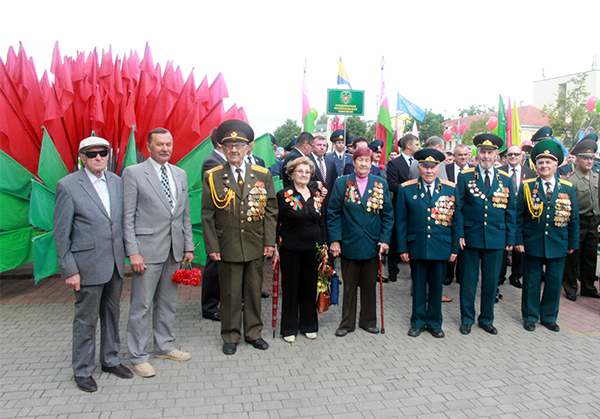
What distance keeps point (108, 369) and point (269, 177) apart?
215cm

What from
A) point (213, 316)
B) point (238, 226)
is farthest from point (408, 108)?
point (238, 226)

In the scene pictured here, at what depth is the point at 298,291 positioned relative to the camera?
14.5ft

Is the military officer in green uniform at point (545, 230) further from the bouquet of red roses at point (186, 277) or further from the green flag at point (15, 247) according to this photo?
the green flag at point (15, 247)

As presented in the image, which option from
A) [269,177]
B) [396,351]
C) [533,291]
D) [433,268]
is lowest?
[396,351]

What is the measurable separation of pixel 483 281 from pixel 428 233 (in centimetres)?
95

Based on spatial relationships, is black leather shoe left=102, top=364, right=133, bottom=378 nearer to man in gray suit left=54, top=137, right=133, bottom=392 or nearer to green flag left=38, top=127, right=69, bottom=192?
man in gray suit left=54, top=137, right=133, bottom=392

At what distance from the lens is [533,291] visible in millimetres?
4852

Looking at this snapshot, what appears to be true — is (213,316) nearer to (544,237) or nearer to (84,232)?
(84,232)

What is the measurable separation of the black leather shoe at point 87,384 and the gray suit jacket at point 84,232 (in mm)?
733

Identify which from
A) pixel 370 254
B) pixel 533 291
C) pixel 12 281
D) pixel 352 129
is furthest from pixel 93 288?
pixel 352 129

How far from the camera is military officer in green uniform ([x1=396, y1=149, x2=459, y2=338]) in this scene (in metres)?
4.46

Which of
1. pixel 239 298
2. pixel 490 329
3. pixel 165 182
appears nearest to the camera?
pixel 165 182

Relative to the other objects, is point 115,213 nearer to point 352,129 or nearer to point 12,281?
point 12,281

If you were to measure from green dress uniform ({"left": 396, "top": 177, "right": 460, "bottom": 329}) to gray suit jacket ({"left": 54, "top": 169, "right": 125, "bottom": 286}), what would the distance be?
284cm
